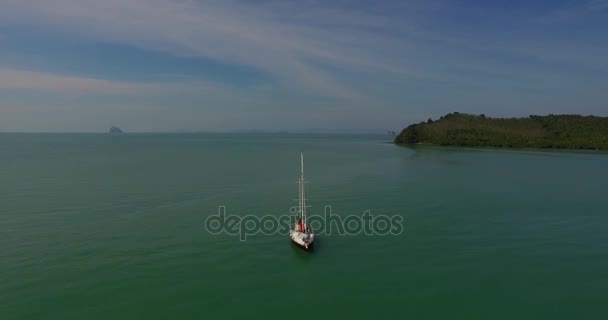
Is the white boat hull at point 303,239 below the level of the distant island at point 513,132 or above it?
below

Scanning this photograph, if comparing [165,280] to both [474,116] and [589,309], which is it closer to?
[589,309]

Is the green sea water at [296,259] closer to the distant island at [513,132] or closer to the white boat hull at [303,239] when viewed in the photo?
the white boat hull at [303,239]

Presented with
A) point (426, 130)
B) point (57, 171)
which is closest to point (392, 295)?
point (57, 171)

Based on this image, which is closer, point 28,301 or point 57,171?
point 28,301

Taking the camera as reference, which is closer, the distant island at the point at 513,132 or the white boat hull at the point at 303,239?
the white boat hull at the point at 303,239
